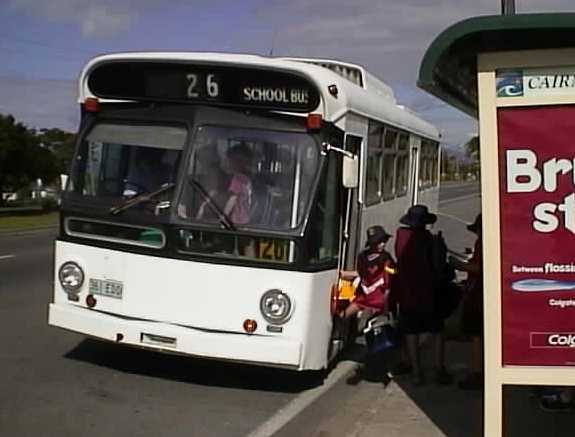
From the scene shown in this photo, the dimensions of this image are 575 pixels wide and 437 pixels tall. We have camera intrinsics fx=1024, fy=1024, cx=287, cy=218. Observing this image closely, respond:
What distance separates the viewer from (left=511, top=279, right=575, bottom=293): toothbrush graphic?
586cm

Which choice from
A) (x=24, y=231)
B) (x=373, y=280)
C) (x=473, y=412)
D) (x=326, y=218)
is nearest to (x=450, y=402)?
(x=473, y=412)

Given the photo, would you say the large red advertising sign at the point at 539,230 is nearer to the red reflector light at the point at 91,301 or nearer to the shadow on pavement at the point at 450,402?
the shadow on pavement at the point at 450,402

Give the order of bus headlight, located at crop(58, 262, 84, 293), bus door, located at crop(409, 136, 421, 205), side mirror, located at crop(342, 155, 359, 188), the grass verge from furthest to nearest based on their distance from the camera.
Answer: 1. the grass verge
2. bus door, located at crop(409, 136, 421, 205)
3. bus headlight, located at crop(58, 262, 84, 293)
4. side mirror, located at crop(342, 155, 359, 188)

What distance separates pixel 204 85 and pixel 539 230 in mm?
3903

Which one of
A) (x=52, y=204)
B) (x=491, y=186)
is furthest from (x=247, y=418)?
(x=52, y=204)

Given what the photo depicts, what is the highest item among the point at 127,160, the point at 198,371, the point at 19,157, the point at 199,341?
the point at 19,157

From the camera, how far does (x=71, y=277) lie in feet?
29.9

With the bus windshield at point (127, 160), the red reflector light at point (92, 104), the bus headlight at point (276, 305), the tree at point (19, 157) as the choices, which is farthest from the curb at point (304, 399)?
the tree at point (19, 157)

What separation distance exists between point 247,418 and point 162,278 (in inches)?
56.0

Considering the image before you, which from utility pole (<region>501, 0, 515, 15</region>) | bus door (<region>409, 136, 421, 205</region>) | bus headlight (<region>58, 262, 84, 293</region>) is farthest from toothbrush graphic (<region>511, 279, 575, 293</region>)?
bus door (<region>409, 136, 421, 205</region>)

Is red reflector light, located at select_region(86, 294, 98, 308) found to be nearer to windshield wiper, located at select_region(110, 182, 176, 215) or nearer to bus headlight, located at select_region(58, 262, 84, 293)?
bus headlight, located at select_region(58, 262, 84, 293)

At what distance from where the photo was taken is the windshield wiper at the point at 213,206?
8.59 meters

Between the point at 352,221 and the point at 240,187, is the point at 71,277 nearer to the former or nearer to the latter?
the point at 240,187

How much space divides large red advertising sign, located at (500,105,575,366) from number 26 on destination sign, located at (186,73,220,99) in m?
3.53
